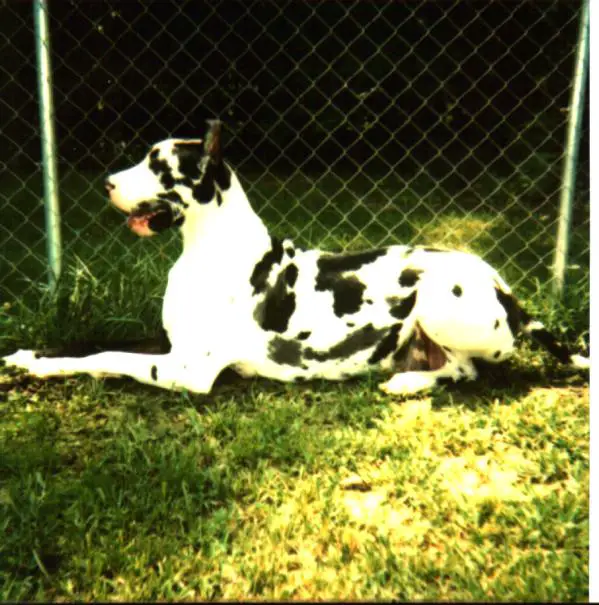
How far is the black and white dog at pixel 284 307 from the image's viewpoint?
3.75 meters

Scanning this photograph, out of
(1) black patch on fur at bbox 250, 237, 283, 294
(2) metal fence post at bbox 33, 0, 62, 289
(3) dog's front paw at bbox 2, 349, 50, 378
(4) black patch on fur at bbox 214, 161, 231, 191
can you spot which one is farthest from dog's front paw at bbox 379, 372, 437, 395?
(2) metal fence post at bbox 33, 0, 62, 289

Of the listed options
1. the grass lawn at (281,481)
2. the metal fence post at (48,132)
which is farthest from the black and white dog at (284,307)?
the metal fence post at (48,132)

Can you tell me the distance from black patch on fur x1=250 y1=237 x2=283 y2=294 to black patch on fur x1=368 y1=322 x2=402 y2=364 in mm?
620

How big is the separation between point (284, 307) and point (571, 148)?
1.90 m

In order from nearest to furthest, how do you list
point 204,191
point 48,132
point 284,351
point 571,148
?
1. point 204,191
2. point 284,351
3. point 48,132
4. point 571,148

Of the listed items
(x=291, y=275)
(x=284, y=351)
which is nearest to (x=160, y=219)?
(x=291, y=275)

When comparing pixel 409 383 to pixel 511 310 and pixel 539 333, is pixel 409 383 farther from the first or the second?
pixel 539 333

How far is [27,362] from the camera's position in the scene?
3973mm

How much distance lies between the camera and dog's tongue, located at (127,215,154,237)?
12.2 feet

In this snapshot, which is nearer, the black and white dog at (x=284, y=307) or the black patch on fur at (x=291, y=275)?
the black and white dog at (x=284, y=307)

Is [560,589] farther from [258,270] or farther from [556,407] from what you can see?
[258,270]

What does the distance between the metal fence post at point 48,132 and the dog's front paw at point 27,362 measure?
50 cm

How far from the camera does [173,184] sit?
3697 mm

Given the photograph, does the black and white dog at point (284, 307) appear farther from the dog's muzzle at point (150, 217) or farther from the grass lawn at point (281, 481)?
the grass lawn at point (281, 481)
